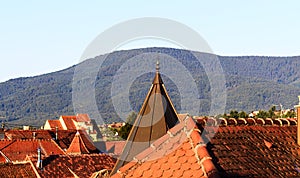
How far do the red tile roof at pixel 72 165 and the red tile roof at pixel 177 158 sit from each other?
74.6ft

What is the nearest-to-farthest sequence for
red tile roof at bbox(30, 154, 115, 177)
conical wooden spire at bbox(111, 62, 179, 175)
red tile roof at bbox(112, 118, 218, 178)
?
1. red tile roof at bbox(112, 118, 218, 178)
2. conical wooden spire at bbox(111, 62, 179, 175)
3. red tile roof at bbox(30, 154, 115, 177)

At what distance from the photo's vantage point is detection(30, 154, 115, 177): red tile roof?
35.6 m

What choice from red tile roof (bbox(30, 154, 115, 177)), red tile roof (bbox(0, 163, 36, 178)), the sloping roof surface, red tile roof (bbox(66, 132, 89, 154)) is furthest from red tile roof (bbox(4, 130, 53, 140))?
the sloping roof surface

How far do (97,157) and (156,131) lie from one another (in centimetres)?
1892

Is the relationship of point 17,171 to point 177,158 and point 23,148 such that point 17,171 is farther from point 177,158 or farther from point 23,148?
point 23,148

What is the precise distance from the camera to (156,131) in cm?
1978

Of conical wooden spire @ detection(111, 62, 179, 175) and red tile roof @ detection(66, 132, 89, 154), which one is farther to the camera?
red tile roof @ detection(66, 132, 89, 154)

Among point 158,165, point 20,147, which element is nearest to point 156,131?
point 158,165

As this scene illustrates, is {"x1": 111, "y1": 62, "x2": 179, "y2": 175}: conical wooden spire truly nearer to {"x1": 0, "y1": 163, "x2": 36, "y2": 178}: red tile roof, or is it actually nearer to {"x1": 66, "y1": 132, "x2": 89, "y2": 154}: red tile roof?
{"x1": 0, "y1": 163, "x2": 36, "y2": 178}: red tile roof

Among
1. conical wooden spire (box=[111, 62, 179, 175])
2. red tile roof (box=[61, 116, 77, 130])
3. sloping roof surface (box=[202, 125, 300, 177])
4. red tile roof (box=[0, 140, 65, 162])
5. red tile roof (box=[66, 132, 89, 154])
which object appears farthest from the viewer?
red tile roof (box=[61, 116, 77, 130])

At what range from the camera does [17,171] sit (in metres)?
36.2

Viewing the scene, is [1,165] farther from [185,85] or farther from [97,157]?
[185,85]

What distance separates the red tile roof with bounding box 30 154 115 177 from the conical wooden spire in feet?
47.5

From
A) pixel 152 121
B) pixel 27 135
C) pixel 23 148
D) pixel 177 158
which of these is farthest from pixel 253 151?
pixel 27 135
